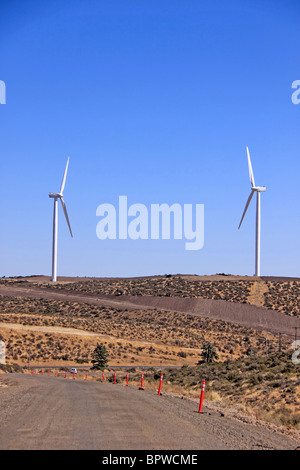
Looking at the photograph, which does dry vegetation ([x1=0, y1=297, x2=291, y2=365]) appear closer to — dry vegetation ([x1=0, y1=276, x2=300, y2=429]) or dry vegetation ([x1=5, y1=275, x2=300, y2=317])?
→ dry vegetation ([x1=0, y1=276, x2=300, y2=429])

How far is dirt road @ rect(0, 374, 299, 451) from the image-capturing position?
12773 millimetres

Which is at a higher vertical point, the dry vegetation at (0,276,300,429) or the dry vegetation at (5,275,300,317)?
the dry vegetation at (5,275,300,317)

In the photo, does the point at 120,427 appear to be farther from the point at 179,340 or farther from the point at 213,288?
the point at 213,288

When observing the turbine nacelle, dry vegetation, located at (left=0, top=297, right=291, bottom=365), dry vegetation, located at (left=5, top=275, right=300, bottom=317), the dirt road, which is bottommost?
dry vegetation, located at (left=0, top=297, right=291, bottom=365)

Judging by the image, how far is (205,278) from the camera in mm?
144625

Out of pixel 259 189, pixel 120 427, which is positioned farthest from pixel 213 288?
pixel 120 427

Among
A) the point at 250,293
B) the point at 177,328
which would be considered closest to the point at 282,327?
the point at 177,328

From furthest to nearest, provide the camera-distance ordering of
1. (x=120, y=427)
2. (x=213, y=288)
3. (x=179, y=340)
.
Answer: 1. (x=213, y=288)
2. (x=179, y=340)
3. (x=120, y=427)

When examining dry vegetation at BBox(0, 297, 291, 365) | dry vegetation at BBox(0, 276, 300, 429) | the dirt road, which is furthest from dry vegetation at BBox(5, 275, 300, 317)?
the dirt road

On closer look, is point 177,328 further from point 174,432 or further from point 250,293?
point 174,432

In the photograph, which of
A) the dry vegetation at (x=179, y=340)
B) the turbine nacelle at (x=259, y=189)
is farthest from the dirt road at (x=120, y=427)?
the turbine nacelle at (x=259, y=189)

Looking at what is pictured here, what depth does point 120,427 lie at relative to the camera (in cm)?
1523

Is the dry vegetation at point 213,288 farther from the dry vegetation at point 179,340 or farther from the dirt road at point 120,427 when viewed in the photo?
the dirt road at point 120,427

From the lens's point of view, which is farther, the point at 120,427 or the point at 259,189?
the point at 259,189
